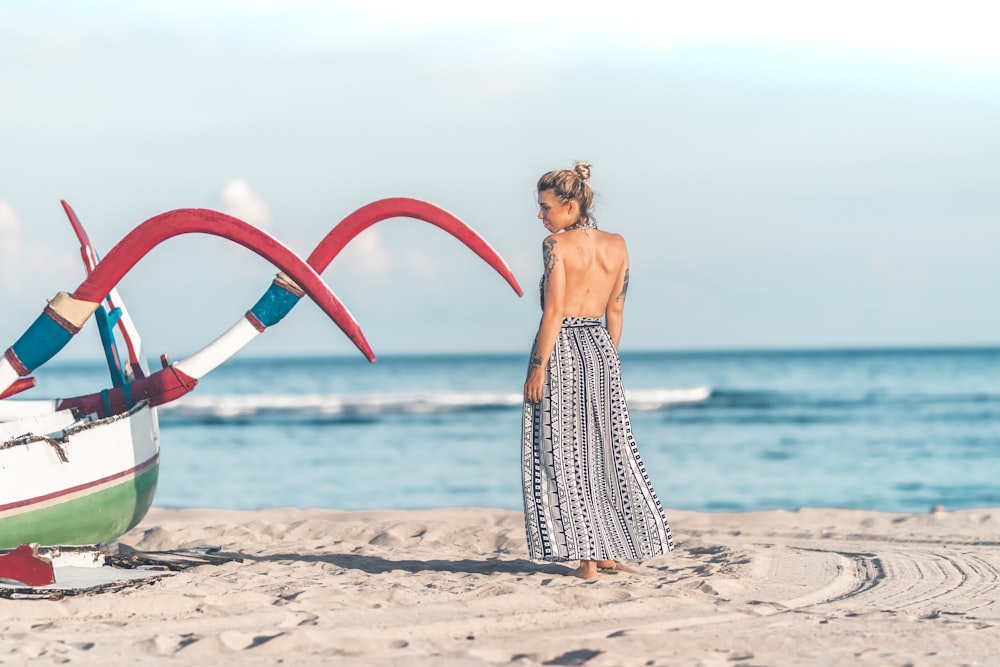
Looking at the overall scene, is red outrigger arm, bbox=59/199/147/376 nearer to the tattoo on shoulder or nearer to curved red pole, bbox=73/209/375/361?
curved red pole, bbox=73/209/375/361

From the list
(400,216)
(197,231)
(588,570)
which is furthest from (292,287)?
(588,570)

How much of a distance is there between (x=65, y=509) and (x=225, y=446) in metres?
17.0

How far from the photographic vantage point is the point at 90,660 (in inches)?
156

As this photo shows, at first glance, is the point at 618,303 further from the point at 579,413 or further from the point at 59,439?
the point at 59,439

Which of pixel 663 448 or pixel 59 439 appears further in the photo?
pixel 663 448

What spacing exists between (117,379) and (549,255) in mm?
2992

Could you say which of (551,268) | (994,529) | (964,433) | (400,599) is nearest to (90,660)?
(400,599)

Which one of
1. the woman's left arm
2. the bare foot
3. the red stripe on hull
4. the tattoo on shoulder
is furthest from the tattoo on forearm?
the red stripe on hull

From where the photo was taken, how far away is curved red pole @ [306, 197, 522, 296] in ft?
19.9

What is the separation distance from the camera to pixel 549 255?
5184 mm

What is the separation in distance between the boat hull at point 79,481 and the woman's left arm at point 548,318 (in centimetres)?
236

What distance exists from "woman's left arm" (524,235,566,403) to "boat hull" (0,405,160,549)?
2.36m

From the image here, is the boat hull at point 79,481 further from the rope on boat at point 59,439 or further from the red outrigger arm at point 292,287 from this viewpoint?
the red outrigger arm at point 292,287

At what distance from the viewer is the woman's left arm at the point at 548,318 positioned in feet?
16.9
